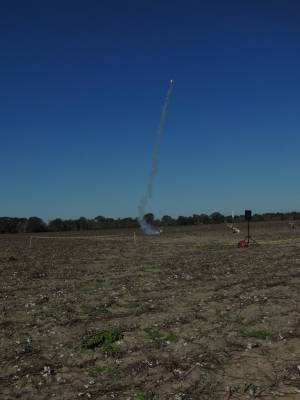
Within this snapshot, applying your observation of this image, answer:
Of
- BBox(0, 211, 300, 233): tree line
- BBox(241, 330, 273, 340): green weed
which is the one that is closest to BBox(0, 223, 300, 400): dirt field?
BBox(241, 330, 273, 340): green weed

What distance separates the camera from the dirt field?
8.71m

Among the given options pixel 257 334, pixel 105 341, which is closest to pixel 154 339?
pixel 105 341

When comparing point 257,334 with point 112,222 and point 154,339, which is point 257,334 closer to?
point 154,339

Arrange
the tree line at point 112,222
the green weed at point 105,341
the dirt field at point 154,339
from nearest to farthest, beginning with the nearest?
the dirt field at point 154,339 → the green weed at point 105,341 → the tree line at point 112,222

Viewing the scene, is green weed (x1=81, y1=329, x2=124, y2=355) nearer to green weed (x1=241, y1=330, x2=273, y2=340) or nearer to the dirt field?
the dirt field

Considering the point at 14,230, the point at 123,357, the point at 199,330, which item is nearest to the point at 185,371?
the point at 123,357

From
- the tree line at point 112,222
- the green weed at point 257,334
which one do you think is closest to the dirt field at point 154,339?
the green weed at point 257,334

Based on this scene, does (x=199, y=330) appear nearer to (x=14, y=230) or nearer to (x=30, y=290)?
(x=30, y=290)

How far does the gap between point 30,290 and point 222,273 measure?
8.35m

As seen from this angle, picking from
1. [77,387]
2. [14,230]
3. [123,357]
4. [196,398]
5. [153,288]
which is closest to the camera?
[196,398]

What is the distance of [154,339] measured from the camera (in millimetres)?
11508

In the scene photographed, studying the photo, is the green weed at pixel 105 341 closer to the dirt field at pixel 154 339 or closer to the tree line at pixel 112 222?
the dirt field at pixel 154 339

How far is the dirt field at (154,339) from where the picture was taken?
8.71 metres

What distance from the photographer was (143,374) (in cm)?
927
